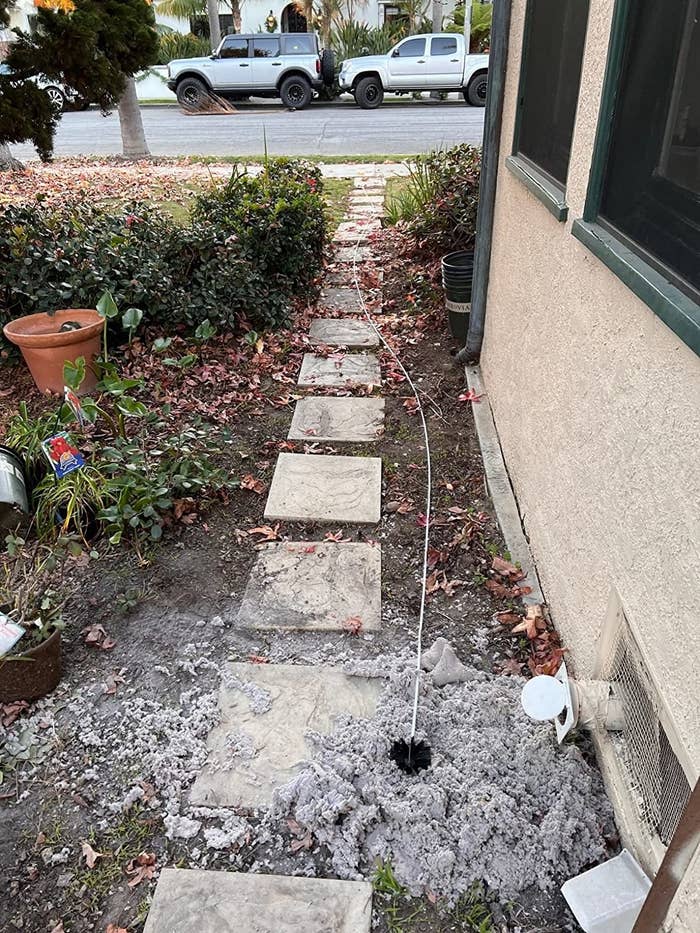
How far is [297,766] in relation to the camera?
1.92 meters

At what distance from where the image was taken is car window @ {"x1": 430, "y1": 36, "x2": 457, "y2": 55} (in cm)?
1644

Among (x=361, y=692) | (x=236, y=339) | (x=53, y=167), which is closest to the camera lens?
(x=361, y=692)

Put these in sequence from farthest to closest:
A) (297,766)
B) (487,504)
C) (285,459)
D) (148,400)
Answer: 1. (148,400)
2. (285,459)
3. (487,504)
4. (297,766)

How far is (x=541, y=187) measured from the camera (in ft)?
8.33

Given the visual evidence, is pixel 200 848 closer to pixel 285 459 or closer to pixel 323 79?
pixel 285 459

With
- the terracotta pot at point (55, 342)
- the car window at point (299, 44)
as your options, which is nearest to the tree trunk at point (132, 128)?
the car window at point (299, 44)

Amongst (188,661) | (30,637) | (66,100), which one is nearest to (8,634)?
(30,637)

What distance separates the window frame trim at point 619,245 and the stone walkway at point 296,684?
4.73ft

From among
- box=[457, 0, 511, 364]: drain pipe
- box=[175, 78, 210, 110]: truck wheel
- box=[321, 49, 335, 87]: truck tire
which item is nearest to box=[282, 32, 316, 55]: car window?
box=[321, 49, 335, 87]: truck tire

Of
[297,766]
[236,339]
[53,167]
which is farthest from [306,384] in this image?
[53,167]

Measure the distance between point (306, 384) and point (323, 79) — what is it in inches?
640

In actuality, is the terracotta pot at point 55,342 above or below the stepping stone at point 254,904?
above

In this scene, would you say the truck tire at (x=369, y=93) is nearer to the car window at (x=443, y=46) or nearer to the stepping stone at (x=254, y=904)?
the car window at (x=443, y=46)

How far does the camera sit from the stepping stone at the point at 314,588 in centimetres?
245
